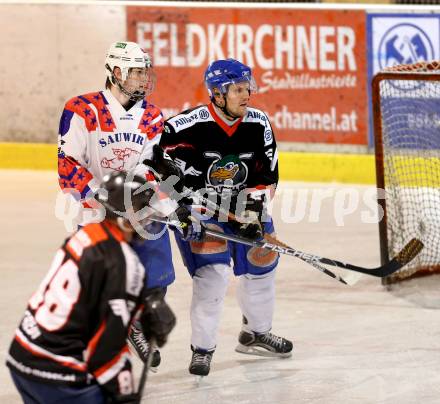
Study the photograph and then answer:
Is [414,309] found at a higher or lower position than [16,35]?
lower

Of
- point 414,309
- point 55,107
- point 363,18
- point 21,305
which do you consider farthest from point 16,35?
point 414,309

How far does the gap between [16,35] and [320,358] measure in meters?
5.65

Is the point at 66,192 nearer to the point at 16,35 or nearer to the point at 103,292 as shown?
the point at 103,292

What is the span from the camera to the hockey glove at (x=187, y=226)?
5031mm

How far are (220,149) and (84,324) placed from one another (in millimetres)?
2023

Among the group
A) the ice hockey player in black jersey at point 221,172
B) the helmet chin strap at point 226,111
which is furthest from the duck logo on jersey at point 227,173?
the helmet chin strap at point 226,111

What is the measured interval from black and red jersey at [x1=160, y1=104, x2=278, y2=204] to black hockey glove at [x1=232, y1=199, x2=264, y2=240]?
109 mm

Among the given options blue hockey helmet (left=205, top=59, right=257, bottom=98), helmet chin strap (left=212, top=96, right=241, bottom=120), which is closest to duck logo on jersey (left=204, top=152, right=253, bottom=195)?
helmet chin strap (left=212, top=96, right=241, bottom=120)

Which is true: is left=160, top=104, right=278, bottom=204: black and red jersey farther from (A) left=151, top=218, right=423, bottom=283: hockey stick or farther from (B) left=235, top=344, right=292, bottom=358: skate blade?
(B) left=235, top=344, right=292, bottom=358: skate blade

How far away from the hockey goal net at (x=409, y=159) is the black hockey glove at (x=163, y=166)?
1.96m

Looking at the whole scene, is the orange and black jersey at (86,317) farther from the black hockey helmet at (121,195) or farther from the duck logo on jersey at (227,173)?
the duck logo on jersey at (227,173)

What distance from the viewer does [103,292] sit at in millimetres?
3244

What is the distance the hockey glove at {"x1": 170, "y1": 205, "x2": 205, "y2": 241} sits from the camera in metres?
5.03

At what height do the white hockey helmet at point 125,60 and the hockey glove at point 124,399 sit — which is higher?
the white hockey helmet at point 125,60
